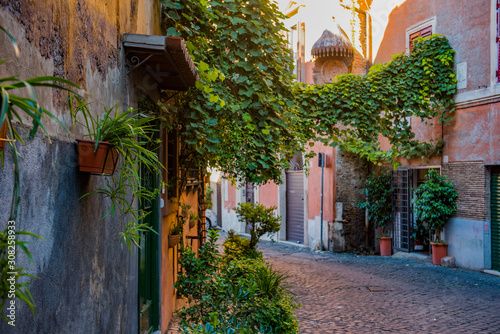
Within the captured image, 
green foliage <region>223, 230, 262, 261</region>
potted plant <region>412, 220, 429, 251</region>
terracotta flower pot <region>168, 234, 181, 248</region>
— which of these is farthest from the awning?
potted plant <region>412, 220, 429, 251</region>

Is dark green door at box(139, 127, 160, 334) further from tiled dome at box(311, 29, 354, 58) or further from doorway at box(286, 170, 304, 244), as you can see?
doorway at box(286, 170, 304, 244)

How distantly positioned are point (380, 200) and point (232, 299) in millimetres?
10188

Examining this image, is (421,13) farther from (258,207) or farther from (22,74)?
(22,74)

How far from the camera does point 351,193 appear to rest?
48.8ft

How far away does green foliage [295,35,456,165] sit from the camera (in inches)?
347

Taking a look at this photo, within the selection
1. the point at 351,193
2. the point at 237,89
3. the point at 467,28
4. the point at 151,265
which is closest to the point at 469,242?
the point at 351,193

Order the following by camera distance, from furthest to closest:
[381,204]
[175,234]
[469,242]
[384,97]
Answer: [381,204] < [469,242] < [384,97] < [175,234]

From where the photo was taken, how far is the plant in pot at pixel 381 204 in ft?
44.9

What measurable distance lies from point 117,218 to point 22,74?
1.53m

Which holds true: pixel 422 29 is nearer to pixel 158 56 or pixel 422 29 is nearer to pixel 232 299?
pixel 232 299

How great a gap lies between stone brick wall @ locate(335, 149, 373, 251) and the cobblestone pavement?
2295 millimetres

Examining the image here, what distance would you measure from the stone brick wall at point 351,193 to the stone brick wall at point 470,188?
3873mm

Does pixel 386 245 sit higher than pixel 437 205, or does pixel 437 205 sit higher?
pixel 437 205

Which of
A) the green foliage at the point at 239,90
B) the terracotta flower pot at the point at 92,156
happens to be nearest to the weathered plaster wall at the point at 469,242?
the green foliage at the point at 239,90
